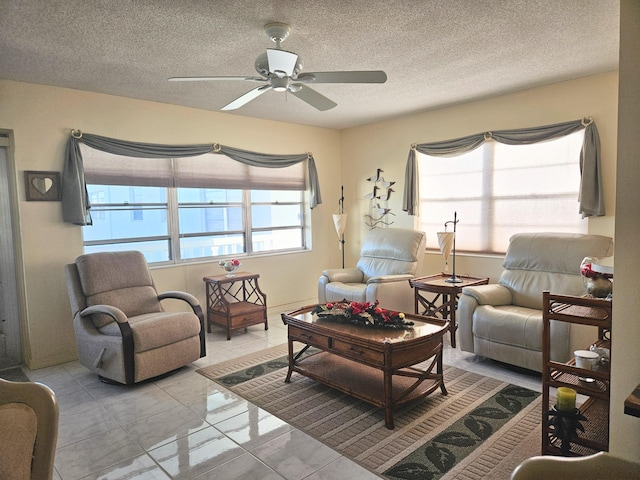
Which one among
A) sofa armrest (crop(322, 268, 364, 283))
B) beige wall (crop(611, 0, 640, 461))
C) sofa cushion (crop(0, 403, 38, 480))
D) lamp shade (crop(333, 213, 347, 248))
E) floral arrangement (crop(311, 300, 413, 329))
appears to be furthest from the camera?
lamp shade (crop(333, 213, 347, 248))

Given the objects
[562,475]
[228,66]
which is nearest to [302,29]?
[228,66]

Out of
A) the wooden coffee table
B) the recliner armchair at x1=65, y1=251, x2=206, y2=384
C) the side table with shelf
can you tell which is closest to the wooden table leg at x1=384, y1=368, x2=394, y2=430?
the wooden coffee table

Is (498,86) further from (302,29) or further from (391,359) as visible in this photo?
(391,359)

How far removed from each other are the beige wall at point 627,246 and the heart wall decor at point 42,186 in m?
4.22

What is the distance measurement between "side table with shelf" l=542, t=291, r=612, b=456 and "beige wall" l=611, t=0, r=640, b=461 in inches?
12.8

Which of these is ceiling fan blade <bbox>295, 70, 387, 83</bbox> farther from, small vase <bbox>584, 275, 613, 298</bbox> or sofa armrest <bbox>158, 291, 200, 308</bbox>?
sofa armrest <bbox>158, 291, 200, 308</bbox>

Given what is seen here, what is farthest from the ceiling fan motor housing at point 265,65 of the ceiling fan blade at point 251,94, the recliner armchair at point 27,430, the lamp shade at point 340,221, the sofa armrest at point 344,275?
the lamp shade at point 340,221

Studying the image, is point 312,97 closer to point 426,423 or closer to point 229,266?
point 426,423

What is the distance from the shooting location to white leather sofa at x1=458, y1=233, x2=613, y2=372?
3.23 meters

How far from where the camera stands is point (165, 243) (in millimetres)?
4727

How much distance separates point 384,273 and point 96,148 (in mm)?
3333

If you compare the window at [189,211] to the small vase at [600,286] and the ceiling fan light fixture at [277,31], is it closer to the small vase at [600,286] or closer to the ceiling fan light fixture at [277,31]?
the ceiling fan light fixture at [277,31]

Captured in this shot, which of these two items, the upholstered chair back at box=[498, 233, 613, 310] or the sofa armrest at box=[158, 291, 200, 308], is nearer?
the upholstered chair back at box=[498, 233, 613, 310]

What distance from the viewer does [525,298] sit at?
3781 mm
